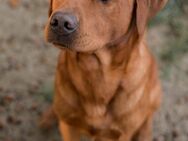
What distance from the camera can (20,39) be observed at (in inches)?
166

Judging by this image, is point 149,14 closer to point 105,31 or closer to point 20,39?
point 105,31

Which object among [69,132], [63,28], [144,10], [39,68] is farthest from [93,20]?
[39,68]

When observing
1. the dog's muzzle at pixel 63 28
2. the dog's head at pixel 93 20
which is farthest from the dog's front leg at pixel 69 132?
the dog's muzzle at pixel 63 28

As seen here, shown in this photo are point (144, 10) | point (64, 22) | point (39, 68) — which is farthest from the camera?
point (39, 68)

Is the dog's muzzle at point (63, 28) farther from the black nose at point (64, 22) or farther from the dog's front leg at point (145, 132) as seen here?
the dog's front leg at point (145, 132)

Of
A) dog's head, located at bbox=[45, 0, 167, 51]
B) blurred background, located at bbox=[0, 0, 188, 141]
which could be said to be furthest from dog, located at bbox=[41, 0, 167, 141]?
blurred background, located at bbox=[0, 0, 188, 141]

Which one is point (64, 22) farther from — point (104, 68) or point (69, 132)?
point (69, 132)

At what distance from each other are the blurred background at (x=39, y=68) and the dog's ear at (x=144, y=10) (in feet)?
4.15

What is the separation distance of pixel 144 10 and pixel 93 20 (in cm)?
29

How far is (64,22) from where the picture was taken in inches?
85.7

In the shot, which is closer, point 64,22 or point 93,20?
point 64,22

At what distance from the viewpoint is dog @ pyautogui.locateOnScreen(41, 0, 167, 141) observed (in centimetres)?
228

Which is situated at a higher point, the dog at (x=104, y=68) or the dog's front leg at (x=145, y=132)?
the dog at (x=104, y=68)

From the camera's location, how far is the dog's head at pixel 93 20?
7.27 ft
